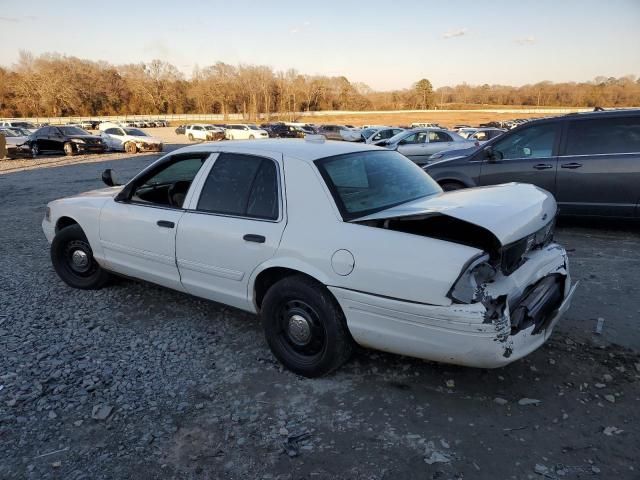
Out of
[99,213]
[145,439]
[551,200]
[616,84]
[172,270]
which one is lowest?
[145,439]

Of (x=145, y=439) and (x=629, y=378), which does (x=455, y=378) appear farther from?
(x=145, y=439)

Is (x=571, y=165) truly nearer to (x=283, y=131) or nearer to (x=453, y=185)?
(x=453, y=185)

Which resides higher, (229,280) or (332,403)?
(229,280)

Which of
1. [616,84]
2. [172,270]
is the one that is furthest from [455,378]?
[616,84]

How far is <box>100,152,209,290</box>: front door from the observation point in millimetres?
3844

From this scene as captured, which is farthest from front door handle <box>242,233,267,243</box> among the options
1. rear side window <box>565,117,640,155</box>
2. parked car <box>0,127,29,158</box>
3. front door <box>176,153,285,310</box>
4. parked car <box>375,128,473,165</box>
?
parked car <box>0,127,29,158</box>

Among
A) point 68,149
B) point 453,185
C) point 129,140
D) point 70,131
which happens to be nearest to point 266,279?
point 453,185

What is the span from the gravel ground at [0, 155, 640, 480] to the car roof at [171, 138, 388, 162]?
4.99 feet

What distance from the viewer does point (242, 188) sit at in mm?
3500

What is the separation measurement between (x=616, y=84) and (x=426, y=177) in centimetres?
13036

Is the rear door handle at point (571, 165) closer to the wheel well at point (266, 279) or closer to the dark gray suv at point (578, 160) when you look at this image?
the dark gray suv at point (578, 160)

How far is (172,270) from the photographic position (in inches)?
151

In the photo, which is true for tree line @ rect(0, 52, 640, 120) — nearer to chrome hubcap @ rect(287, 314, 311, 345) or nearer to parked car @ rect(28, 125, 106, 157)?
parked car @ rect(28, 125, 106, 157)

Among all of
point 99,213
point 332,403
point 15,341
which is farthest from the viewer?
point 99,213
